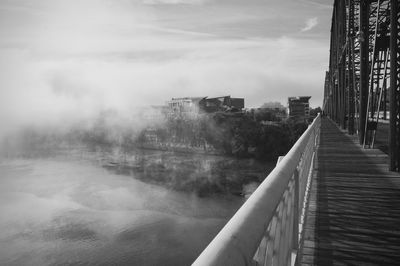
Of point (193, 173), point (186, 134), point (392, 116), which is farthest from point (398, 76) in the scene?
point (186, 134)

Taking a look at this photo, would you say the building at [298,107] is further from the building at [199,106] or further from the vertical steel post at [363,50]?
the vertical steel post at [363,50]

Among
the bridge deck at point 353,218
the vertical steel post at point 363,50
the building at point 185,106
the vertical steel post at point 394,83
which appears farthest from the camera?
the building at point 185,106

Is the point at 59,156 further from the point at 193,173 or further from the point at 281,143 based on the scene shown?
the point at 281,143

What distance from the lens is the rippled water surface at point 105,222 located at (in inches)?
1225

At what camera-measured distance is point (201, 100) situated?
113125mm

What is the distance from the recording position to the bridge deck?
332cm

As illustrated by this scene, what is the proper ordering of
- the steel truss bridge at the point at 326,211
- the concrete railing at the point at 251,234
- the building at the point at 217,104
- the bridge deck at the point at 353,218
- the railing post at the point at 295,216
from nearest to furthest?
the concrete railing at the point at 251,234
the steel truss bridge at the point at 326,211
the railing post at the point at 295,216
the bridge deck at the point at 353,218
the building at the point at 217,104

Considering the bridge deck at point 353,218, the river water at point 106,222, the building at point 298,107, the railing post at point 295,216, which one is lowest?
the river water at point 106,222

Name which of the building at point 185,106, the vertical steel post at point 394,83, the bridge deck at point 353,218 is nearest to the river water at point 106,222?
the bridge deck at point 353,218

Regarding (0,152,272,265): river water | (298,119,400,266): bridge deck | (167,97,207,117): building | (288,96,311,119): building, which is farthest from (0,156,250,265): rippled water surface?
(288,96,311,119): building

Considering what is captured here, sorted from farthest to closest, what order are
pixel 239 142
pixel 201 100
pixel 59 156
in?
pixel 201 100, pixel 59 156, pixel 239 142

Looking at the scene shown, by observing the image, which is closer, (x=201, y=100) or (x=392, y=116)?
(x=392, y=116)

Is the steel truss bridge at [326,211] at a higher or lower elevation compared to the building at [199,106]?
lower

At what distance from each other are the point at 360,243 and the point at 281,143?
8158 centimetres
